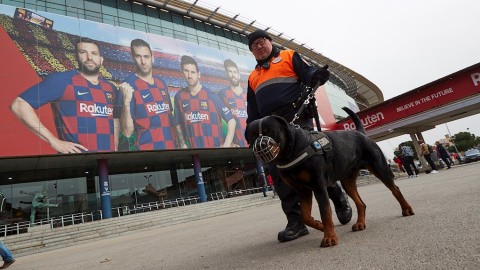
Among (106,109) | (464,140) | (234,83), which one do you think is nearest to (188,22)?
(234,83)

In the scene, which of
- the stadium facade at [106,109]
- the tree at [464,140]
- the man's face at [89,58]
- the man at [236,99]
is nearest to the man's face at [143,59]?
the stadium facade at [106,109]

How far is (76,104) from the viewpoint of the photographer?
1716 cm

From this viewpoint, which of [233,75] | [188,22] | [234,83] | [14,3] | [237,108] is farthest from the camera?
[188,22]

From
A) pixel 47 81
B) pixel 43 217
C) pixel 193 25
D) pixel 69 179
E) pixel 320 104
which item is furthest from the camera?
pixel 320 104

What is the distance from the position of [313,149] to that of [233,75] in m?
25.5

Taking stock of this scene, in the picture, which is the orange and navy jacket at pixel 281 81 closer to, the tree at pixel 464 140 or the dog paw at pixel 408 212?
the dog paw at pixel 408 212

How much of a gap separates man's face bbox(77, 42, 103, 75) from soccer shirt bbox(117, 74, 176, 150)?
2.29 meters

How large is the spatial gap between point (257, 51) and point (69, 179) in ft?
75.7

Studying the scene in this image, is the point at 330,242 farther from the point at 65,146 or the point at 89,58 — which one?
the point at 89,58

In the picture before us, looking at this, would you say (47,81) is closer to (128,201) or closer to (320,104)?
(128,201)

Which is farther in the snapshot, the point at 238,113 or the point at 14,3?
the point at 238,113

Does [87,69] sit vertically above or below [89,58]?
below

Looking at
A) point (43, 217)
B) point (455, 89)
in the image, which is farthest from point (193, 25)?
point (455, 89)

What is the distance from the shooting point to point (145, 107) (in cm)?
1986
